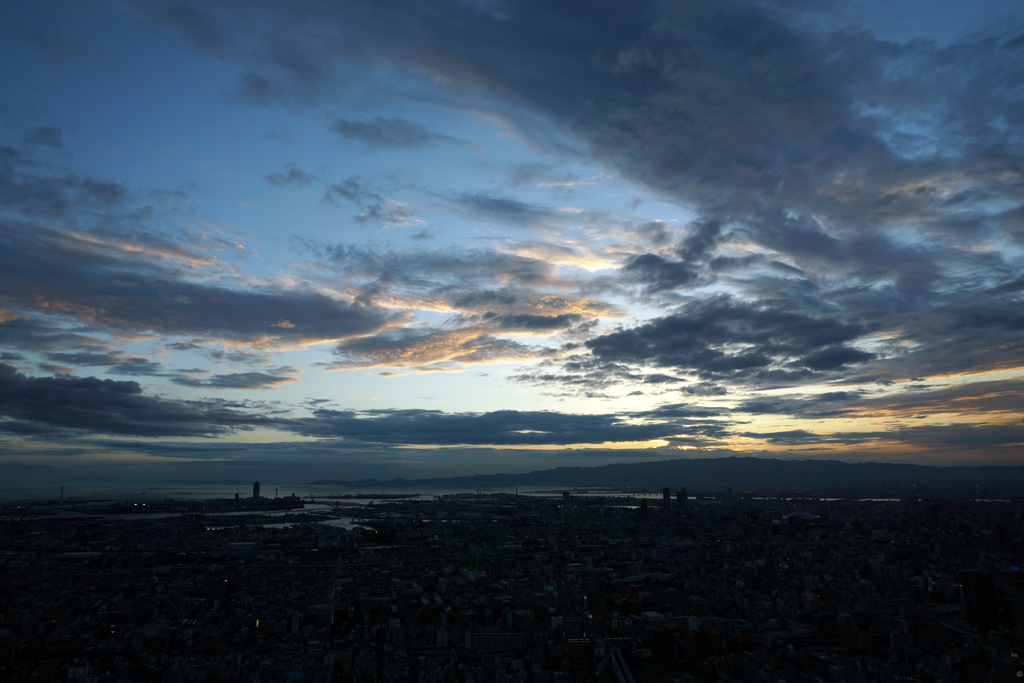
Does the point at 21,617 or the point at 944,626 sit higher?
the point at 21,617

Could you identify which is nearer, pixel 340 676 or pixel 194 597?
pixel 340 676

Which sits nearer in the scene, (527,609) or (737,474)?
(527,609)

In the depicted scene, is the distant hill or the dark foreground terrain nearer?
the dark foreground terrain

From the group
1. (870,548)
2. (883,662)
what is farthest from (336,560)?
(870,548)

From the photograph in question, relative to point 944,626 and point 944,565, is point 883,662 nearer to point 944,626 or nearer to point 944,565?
point 944,626

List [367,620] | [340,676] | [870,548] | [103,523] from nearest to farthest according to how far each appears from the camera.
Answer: [340,676] < [367,620] < [870,548] < [103,523]

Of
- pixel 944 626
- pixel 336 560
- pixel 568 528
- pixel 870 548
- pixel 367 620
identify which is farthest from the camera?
pixel 568 528

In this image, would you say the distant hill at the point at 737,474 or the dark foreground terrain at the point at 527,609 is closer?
the dark foreground terrain at the point at 527,609
